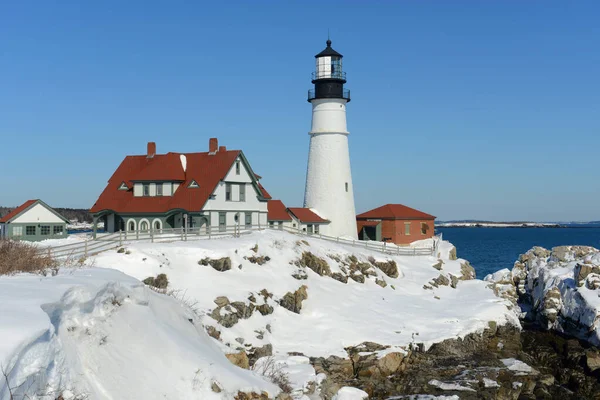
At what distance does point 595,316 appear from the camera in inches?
1142

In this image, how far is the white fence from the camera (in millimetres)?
23781

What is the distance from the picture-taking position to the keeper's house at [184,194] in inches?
1570

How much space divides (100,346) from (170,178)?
32.1m

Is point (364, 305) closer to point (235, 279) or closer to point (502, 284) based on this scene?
point (235, 279)

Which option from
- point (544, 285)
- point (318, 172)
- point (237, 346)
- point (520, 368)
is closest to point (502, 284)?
point (544, 285)

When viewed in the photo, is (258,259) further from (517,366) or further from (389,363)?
(517,366)

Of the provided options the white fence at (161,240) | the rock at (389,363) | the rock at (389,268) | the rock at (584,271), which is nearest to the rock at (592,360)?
the rock at (389,363)

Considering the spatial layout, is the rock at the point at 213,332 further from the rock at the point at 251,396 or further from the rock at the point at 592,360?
the rock at the point at 592,360

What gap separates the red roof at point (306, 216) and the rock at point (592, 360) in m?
26.1

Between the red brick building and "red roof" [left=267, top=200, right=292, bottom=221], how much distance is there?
9.61 metres

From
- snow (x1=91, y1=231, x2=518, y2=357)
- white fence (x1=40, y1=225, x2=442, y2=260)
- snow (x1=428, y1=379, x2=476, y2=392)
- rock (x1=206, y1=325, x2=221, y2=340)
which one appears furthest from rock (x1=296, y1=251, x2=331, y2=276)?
snow (x1=428, y1=379, x2=476, y2=392)

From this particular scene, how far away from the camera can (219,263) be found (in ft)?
90.7

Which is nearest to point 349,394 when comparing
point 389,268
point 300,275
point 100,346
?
point 100,346

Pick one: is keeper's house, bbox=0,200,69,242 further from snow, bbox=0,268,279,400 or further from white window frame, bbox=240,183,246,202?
snow, bbox=0,268,279,400
